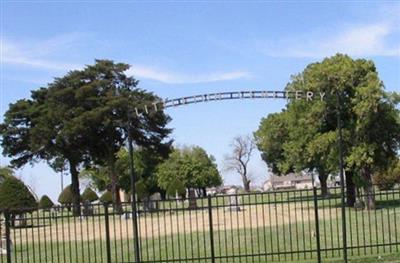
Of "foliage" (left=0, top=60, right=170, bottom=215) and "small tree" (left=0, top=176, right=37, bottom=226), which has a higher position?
"foliage" (left=0, top=60, right=170, bottom=215)

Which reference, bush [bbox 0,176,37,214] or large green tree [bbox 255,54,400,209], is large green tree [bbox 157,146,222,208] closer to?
large green tree [bbox 255,54,400,209]

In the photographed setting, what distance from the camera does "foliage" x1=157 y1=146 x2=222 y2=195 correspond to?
9762cm

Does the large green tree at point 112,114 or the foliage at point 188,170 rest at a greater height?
the large green tree at point 112,114

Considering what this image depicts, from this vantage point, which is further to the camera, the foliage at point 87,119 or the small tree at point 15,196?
the foliage at point 87,119

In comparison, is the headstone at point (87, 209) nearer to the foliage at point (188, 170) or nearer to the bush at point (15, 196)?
the bush at point (15, 196)

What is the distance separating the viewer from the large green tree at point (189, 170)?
97.6 m

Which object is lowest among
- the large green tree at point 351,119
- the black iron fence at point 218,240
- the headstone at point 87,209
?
the black iron fence at point 218,240

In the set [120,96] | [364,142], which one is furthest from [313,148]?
[120,96]

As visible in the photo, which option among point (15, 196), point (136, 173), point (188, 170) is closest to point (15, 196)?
point (15, 196)

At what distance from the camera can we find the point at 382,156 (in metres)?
37.7

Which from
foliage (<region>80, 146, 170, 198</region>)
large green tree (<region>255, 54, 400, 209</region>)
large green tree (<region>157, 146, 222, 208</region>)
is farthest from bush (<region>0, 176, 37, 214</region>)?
large green tree (<region>157, 146, 222, 208</region>)

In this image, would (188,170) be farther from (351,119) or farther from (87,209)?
(87,209)

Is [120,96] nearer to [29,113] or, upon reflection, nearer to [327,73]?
[29,113]

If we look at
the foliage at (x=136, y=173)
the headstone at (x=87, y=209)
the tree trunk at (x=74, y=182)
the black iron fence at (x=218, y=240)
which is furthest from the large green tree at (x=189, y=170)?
the headstone at (x=87, y=209)
